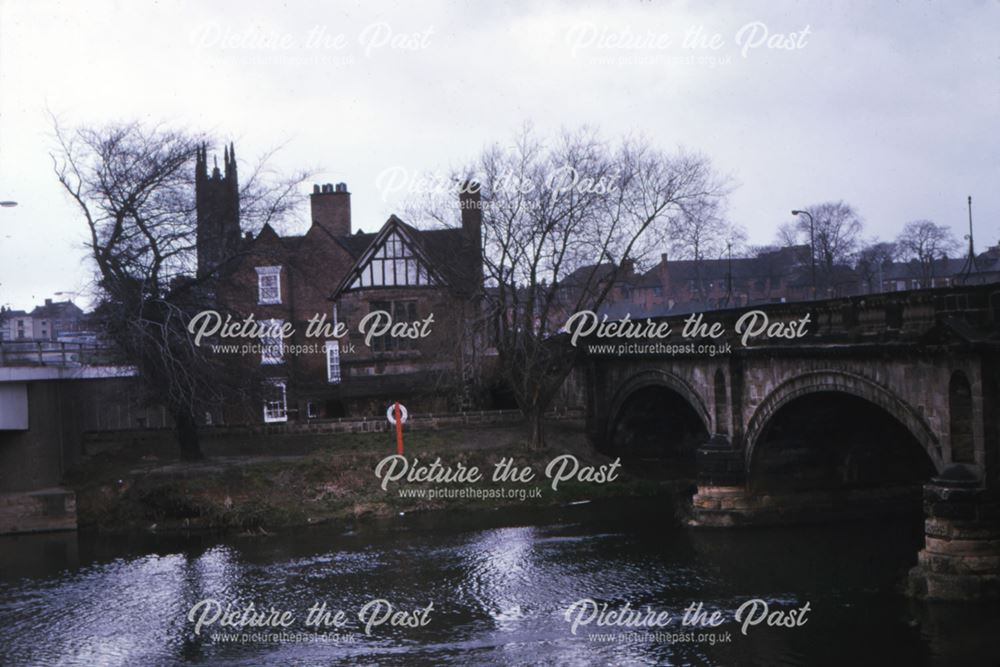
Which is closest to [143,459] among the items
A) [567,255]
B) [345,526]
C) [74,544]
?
[74,544]

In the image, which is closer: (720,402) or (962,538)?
(962,538)

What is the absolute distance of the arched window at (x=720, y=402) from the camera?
2962 centimetres

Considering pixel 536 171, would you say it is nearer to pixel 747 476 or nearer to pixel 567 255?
pixel 567 255

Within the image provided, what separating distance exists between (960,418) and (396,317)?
98.5 feet

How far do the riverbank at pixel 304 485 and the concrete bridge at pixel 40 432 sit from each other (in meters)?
0.92

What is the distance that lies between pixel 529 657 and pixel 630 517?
13.6 m

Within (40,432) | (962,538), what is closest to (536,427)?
(40,432)

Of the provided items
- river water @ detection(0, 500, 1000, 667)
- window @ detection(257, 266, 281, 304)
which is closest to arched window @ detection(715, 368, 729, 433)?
river water @ detection(0, 500, 1000, 667)

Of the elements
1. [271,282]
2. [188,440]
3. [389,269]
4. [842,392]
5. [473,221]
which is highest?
[473,221]

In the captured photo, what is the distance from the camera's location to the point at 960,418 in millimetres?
19438

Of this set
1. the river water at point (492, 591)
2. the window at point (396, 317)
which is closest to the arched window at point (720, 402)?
the river water at point (492, 591)

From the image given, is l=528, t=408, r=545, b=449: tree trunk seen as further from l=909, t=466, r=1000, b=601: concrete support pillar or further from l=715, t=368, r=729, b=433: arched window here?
l=909, t=466, r=1000, b=601: concrete support pillar

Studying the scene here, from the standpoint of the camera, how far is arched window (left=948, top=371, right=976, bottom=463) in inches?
762

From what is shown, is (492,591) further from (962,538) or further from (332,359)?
(332,359)
